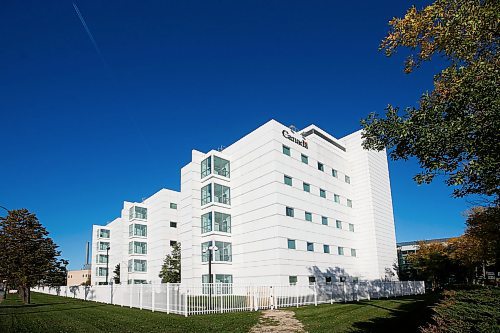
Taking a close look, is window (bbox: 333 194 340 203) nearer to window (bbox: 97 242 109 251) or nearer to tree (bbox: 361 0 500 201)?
tree (bbox: 361 0 500 201)

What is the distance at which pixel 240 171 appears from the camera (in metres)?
35.8

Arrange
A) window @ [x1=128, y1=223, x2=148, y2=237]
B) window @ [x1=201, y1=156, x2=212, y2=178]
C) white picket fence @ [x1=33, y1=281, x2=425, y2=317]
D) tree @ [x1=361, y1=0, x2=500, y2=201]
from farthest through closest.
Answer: window @ [x1=128, y1=223, x2=148, y2=237], window @ [x1=201, y1=156, x2=212, y2=178], white picket fence @ [x1=33, y1=281, x2=425, y2=317], tree @ [x1=361, y1=0, x2=500, y2=201]

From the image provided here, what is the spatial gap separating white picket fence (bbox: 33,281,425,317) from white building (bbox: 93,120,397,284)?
15.9 ft

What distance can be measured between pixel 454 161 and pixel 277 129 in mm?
23727

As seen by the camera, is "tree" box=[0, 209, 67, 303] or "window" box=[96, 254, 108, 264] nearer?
"tree" box=[0, 209, 67, 303]

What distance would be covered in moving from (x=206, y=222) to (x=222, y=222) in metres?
1.56

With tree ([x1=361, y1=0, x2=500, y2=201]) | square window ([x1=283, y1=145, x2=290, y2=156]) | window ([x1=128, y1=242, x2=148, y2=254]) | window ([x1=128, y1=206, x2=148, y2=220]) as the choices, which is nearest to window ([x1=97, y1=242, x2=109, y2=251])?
window ([x1=128, y1=206, x2=148, y2=220])

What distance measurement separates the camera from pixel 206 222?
34.7 meters

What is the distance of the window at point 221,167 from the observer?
119 feet

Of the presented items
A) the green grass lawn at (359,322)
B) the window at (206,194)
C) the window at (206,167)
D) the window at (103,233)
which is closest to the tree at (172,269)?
the window at (206,194)

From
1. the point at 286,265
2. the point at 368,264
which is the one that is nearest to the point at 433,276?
the point at 368,264

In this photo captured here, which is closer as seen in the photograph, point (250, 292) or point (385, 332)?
point (385, 332)

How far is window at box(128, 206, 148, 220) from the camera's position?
181 ft

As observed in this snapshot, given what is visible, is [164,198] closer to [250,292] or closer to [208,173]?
[208,173]
